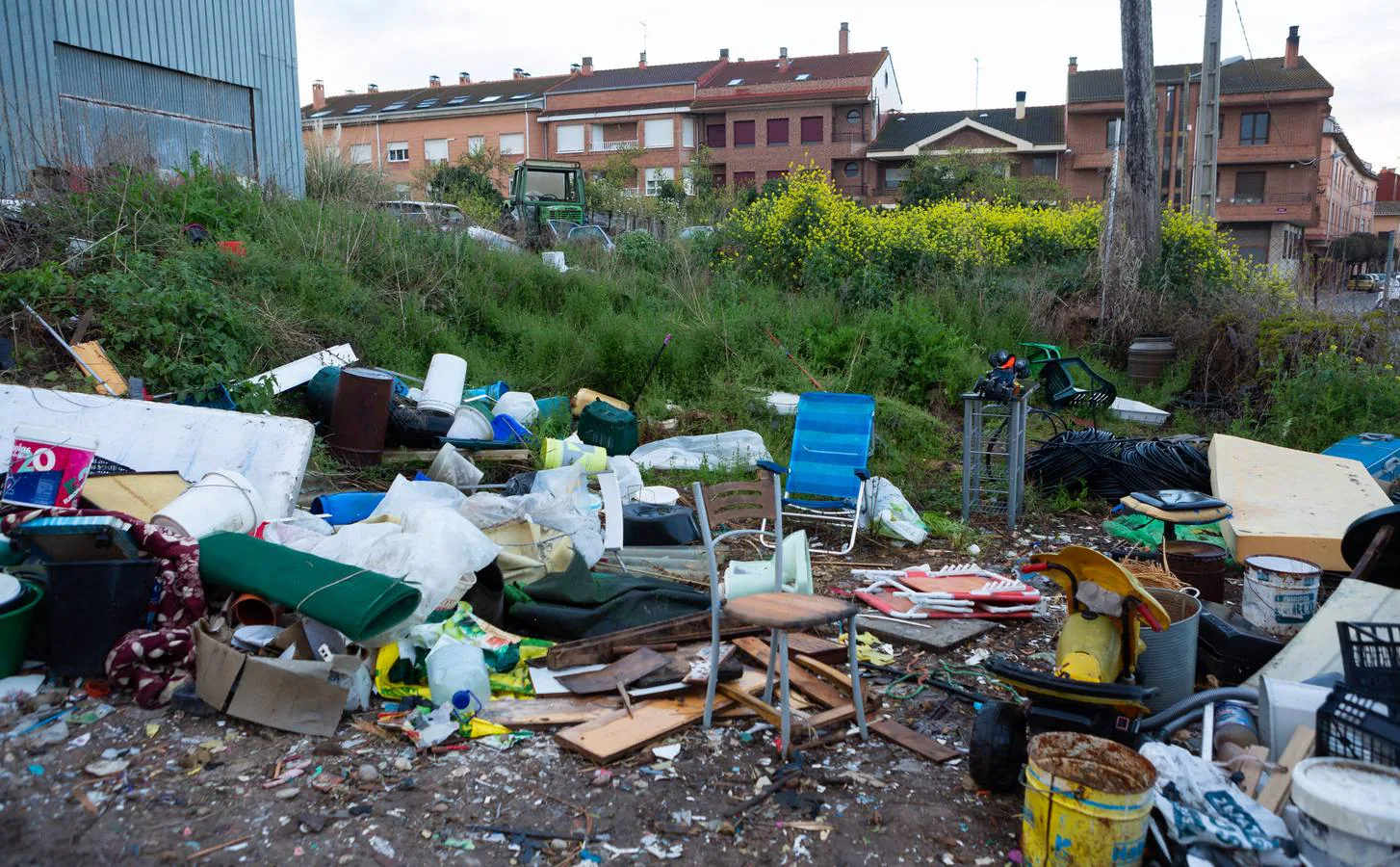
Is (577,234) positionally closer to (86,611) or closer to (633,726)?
(86,611)

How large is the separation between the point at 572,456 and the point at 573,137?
37.1 metres

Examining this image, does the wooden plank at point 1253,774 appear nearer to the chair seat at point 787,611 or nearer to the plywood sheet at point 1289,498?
the chair seat at point 787,611

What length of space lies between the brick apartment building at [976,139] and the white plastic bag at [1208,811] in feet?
122

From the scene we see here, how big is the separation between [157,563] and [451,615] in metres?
1.22

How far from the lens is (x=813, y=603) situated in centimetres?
338

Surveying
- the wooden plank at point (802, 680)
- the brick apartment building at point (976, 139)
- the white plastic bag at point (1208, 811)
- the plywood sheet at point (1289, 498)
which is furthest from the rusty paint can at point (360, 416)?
the brick apartment building at point (976, 139)

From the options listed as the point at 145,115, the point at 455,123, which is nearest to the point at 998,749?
the point at 145,115

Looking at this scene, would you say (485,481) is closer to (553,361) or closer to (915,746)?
(553,361)

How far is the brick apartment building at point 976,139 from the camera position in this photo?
39.1 m

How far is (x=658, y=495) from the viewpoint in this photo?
6527 mm

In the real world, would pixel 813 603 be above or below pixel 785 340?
below

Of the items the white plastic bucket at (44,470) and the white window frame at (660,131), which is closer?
the white plastic bucket at (44,470)

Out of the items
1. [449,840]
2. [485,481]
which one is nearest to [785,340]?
[485,481]

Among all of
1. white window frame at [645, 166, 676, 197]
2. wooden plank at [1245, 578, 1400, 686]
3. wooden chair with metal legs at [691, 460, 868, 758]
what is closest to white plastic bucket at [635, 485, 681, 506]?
wooden chair with metal legs at [691, 460, 868, 758]
